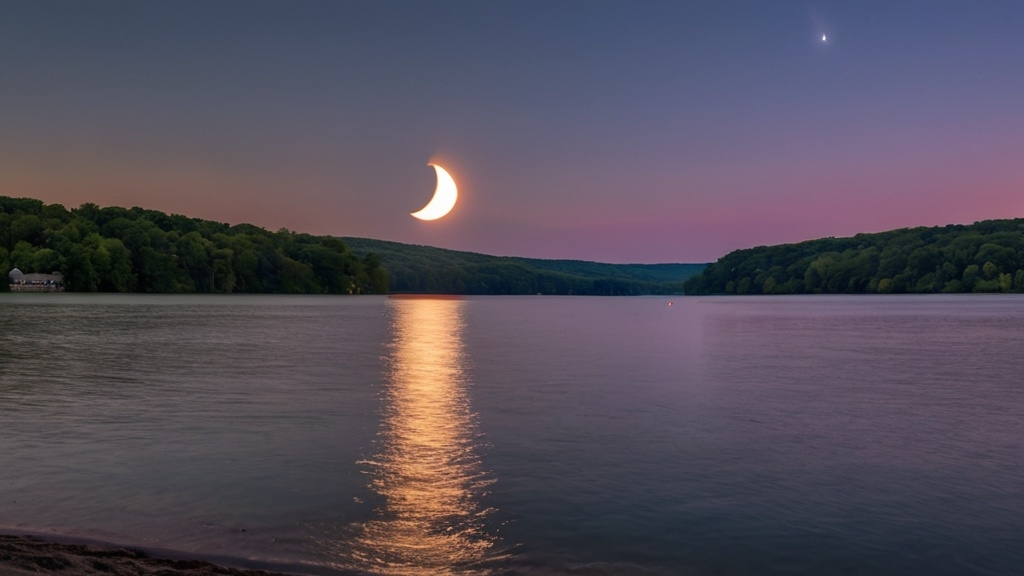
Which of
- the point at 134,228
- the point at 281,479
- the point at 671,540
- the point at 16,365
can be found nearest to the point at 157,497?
the point at 281,479

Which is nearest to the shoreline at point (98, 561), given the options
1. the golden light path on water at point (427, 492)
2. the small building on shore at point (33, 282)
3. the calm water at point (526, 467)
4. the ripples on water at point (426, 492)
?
the calm water at point (526, 467)

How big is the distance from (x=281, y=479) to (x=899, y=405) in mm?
16906

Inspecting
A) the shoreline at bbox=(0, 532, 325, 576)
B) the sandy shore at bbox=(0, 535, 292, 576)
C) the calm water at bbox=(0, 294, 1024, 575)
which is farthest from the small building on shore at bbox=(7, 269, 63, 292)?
the sandy shore at bbox=(0, 535, 292, 576)

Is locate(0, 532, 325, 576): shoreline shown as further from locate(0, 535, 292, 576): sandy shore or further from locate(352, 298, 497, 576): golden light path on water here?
locate(352, 298, 497, 576): golden light path on water

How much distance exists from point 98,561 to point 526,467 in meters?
7.09

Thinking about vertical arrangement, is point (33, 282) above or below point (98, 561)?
above

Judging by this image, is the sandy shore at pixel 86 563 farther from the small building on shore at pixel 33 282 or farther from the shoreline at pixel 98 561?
the small building on shore at pixel 33 282

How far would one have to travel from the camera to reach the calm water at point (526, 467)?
897 cm

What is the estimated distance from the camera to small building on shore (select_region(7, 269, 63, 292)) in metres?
169

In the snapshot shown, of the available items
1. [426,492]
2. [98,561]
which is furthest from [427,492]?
[98,561]

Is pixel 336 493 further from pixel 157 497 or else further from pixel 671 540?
pixel 671 540

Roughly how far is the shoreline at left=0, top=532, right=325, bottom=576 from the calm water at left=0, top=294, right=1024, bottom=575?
377 millimetres

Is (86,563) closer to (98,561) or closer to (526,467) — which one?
(98,561)

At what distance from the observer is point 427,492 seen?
11383mm
